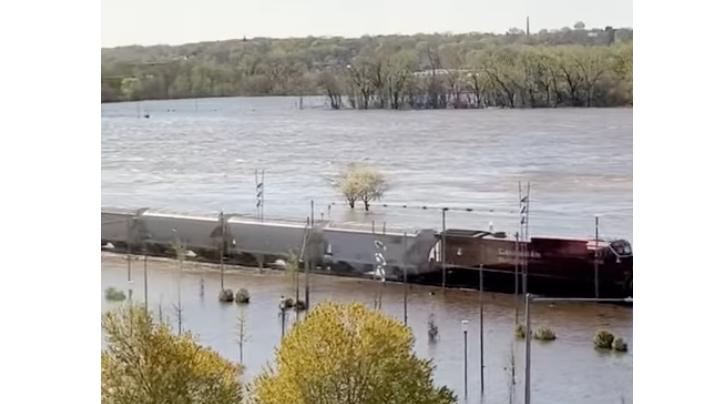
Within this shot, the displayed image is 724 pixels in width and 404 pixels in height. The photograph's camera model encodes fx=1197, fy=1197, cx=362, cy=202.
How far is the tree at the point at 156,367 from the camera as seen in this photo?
2053 millimetres

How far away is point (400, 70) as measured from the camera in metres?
2.00

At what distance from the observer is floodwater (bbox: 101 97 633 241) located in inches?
75.0

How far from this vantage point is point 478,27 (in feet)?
6.37

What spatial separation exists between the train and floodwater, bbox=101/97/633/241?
0.07ft

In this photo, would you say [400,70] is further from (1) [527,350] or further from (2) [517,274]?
(1) [527,350]

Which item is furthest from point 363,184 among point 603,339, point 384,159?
point 603,339

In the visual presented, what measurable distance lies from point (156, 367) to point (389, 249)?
458 millimetres

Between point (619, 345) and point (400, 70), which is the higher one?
point (400, 70)

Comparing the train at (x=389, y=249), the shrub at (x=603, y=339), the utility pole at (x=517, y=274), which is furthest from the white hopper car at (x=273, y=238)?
the shrub at (x=603, y=339)

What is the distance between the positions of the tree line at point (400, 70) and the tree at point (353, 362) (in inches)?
14.4

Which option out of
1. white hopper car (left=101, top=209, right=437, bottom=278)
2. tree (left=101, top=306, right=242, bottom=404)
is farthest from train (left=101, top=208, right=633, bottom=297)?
tree (left=101, top=306, right=242, bottom=404)

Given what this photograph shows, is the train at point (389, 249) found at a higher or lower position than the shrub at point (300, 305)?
higher

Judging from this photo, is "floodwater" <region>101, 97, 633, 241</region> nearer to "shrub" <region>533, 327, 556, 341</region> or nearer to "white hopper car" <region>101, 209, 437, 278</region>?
"white hopper car" <region>101, 209, 437, 278</region>

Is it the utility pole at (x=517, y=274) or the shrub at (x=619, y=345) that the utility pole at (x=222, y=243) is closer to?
the utility pole at (x=517, y=274)
